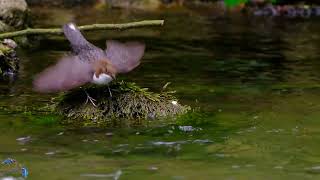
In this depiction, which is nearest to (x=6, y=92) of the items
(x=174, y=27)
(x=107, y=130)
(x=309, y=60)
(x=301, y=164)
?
(x=107, y=130)

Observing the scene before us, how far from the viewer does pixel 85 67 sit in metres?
6.46

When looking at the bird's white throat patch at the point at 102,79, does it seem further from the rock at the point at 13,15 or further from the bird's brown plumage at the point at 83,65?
the rock at the point at 13,15

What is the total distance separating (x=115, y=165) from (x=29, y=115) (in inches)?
75.8

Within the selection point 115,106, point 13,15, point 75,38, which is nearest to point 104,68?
point 115,106

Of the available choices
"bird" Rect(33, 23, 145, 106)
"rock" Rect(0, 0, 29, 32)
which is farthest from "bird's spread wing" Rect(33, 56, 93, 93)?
"rock" Rect(0, 0, 29, 32)

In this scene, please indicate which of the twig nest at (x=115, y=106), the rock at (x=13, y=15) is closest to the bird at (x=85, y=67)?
the twig nest at (x=115, y=106)

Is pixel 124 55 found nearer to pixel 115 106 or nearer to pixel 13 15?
pixel 115 106

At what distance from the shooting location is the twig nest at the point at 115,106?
669 cm

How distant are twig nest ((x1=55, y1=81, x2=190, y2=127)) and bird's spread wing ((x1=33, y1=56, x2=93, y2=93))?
34 centimetres

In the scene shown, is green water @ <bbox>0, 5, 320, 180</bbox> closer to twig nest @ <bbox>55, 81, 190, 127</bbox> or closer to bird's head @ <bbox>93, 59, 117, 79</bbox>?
twig nest @ <bbox>55, 81, 190, 127</bbox>

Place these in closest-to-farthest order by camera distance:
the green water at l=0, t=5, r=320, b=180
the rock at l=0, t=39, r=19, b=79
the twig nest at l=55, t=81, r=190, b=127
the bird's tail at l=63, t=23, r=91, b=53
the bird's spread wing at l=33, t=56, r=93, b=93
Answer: the green water at l=0, t=5, r=320, b=180, the bird's spread wing at l=33, t=56, r=93, b=93, the twig nest at l=55, t=81, r=190, b=127, the bird's tail at l=63, t=23, r=91, b=53, the rock at l=0, t=39, r=19, b=79

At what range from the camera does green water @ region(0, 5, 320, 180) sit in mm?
5219

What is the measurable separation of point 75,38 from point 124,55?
0.53 m

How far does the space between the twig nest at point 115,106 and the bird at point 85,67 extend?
0.11m
